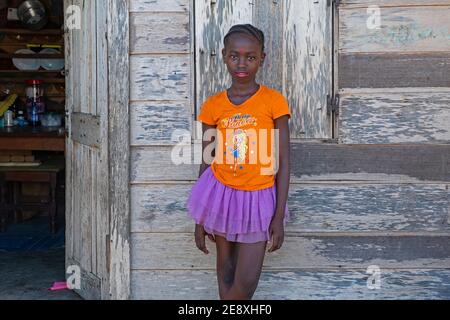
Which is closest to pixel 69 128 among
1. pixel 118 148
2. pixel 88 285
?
pixel 118 148

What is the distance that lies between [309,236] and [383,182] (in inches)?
19.9

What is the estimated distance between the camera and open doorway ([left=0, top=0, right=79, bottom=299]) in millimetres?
5188

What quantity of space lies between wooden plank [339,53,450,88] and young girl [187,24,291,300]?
721 millimetres

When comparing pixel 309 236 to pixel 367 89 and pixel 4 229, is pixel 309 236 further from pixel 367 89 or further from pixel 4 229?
pixel 4 229

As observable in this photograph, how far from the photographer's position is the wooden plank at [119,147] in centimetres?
356

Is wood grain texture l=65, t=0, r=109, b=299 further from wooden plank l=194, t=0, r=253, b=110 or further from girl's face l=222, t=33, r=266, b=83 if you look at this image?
girl's face l=222, t=33, r=266, b=83

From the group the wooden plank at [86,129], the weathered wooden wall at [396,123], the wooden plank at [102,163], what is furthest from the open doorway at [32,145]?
the weathered wooden wall at [396,123]

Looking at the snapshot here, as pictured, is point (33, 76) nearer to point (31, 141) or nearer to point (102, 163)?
point (31, 141)

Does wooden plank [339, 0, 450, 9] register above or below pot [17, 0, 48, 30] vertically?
below

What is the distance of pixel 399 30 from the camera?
355 cm

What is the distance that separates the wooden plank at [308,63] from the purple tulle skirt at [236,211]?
680 mm

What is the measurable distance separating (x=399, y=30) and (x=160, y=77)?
133 centimetres

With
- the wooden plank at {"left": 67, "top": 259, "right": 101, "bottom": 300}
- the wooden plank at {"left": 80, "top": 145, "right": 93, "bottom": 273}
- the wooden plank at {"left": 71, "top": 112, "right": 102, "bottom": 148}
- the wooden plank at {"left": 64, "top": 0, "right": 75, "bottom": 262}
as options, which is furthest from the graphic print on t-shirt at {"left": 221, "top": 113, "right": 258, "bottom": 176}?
the wooden plank at {"left": 64, "top": 0, "right": 75, "bottom": 262}

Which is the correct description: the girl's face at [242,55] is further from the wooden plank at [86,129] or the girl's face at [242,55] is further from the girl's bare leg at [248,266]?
the wooden plank at [86,129]
